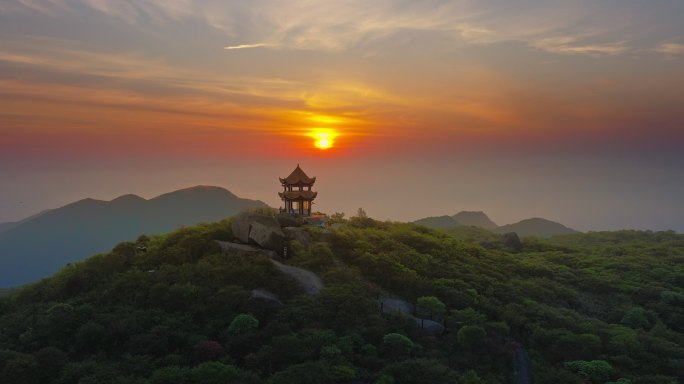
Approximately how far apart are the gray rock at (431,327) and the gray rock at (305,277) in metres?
7.16

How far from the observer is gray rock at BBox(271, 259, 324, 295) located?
1224 inches

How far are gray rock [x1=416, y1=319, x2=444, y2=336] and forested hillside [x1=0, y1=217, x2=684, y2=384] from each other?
17.7 inches

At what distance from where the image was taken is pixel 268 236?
119 feet

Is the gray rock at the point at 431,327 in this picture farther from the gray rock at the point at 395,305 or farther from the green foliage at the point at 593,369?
the green foliage at the point at 593,369

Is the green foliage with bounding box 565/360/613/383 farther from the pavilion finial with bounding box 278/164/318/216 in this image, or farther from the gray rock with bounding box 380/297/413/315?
the pavilion finial with bounding box 278/164/318/216

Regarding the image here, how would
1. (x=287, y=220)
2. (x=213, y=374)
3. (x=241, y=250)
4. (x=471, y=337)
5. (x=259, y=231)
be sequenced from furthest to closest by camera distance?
(x=287, y=220) < (x=259, y=231) < (x=241, y=250) < (x=471, y=337) < (x=213, y=374)

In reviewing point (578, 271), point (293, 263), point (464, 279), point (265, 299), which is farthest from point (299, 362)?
point (578, 271)

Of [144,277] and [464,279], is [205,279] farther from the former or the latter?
[464,279]

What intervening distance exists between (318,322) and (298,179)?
21.5 m

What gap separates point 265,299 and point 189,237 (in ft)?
39.3

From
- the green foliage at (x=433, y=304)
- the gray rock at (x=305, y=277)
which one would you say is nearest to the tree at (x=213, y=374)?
the gray rock at (x=305, y=277)

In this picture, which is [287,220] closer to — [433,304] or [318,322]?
[318,322]

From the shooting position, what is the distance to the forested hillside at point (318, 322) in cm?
2325

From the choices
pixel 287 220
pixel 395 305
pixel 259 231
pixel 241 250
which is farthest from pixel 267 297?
pixel 287 220
